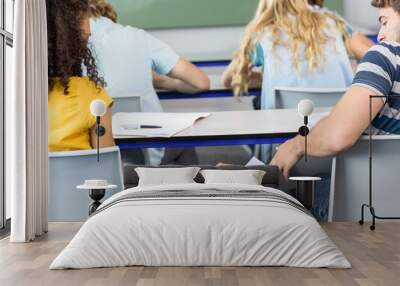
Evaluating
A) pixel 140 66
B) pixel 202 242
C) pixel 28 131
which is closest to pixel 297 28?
pixel 140 66

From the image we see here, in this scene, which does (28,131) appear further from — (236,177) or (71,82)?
(236,177)

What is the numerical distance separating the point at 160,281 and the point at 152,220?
51 cm

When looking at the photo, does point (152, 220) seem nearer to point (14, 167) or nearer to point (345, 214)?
point (14, 167)

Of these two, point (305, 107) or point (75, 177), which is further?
point (75, 177)

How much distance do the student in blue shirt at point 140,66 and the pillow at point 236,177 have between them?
42 cm

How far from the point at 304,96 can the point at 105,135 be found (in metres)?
1.95

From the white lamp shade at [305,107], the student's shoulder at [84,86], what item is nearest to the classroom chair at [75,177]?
the student's shoulder at [84,86]

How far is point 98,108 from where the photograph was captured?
5.87 meters

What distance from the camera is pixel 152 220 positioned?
153 inches

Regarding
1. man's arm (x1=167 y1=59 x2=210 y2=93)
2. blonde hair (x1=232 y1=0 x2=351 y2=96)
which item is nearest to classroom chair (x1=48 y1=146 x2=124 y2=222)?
man's arm (x1=167 y1=59 x2=210 y2=93)

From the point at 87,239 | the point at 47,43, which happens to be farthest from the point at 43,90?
the point at 87,239

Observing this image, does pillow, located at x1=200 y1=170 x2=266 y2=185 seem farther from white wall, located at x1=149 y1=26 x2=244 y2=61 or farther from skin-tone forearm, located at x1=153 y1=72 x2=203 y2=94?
white wall, located at x1=149 y1=26 x2=244 y2=61

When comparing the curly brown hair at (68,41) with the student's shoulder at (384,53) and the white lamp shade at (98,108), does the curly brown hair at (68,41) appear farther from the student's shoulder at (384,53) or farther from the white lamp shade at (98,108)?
the student's shoulder at (384,53)

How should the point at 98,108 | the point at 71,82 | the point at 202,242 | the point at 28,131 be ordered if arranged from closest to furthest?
the point at 202,242 < the point at 28,131 < the point at 98,108 < the point at 71,82
